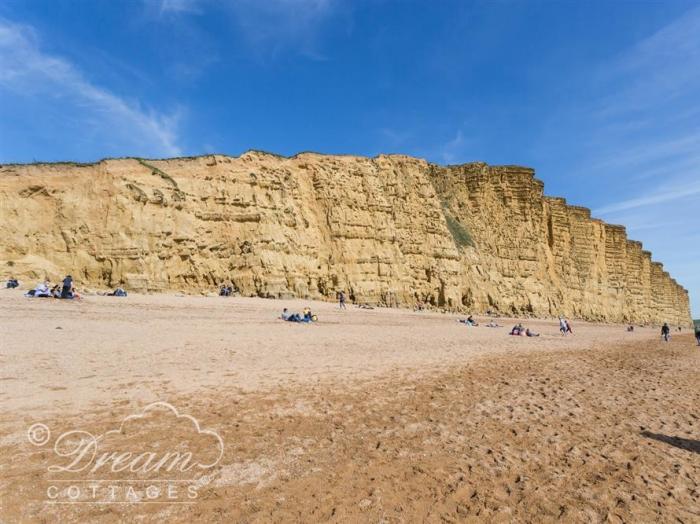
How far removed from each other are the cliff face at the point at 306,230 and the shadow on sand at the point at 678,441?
21.4m

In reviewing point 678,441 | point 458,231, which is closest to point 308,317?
point 678,441

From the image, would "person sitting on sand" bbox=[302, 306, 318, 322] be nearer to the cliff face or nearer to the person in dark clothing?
the cliff face

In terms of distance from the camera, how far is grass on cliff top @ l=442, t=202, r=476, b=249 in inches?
1523

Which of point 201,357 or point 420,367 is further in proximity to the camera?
point 420,367

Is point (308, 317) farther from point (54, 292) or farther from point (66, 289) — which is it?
point (54, 292)

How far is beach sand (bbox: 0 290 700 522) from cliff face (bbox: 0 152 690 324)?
13368 millimetres

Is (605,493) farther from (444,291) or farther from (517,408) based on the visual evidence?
(444,291)

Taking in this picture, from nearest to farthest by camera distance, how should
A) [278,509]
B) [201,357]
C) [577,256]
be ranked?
[278,509] → [201,357] → [577,256]

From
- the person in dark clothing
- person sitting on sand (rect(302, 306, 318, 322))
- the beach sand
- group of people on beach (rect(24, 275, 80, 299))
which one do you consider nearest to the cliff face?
group of people on beach (rect(24, 275, 80, 299))

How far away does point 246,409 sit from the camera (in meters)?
5.34

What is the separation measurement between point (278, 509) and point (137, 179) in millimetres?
25418

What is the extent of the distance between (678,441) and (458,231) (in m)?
36.1

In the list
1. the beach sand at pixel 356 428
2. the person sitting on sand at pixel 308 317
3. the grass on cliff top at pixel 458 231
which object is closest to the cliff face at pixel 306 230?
the grass on cliff top at pixel 458 231

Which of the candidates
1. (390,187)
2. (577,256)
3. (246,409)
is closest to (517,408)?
(246,409)
